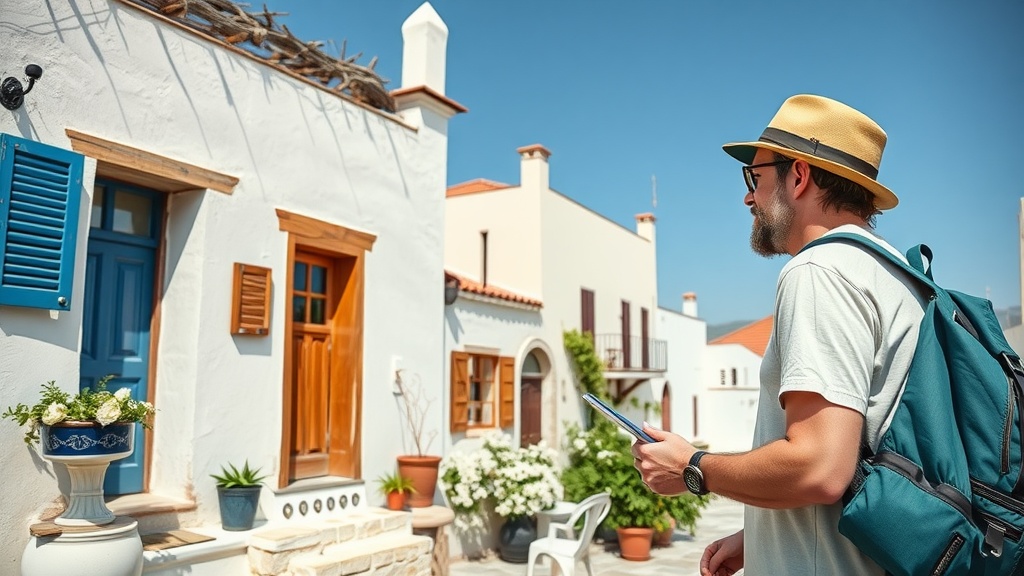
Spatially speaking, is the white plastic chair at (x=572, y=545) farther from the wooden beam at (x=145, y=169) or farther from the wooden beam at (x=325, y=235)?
the wooden beam at (x=145, y=169)

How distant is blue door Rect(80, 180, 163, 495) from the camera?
5391 millimetres

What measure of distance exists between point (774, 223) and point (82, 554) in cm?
407

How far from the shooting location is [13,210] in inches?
180

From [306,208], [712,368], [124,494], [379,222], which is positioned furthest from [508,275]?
[712,368]

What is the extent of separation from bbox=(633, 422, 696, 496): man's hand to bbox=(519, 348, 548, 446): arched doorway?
9.29 metres

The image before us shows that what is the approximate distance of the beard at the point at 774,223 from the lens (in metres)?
1.63

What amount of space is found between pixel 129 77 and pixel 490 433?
5436 mm

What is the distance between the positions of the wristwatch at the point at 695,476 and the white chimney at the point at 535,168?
445 inches

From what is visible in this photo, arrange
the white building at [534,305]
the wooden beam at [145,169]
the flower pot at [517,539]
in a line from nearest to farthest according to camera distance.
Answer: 1. the wooden beam at [145,169]
2. the flower pot at [517,539]
3. the white building at [534,305]

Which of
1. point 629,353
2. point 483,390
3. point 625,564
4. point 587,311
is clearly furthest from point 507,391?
point 629,353

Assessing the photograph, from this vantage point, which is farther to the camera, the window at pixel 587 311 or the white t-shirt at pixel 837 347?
the window at pixel 587 311

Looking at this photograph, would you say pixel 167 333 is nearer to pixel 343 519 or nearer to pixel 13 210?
pixel 13 210

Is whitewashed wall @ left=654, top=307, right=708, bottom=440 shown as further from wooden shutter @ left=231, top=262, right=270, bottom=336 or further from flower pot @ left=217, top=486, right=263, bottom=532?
flower pot @ left=217, top=486, right=263, bottom=532

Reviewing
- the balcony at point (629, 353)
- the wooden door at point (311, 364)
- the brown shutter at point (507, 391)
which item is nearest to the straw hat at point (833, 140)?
the wooden door at point (311, 364)
